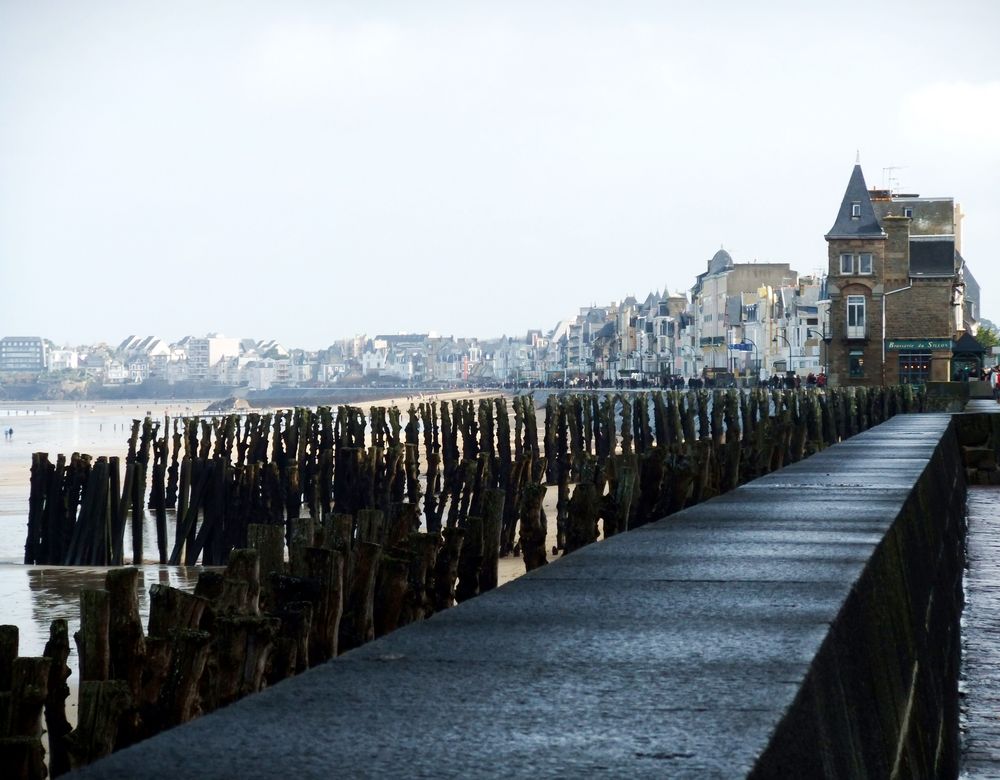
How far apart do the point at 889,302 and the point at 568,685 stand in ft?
230

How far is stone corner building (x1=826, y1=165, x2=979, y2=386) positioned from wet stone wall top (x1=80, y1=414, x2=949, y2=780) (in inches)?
2616

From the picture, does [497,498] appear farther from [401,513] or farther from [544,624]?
[544,624]

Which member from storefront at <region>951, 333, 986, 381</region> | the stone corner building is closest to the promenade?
storefront at <region>951, 333, 986, 381</region>

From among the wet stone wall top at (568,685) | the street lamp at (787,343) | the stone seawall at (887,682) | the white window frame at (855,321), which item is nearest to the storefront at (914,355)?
the white window frame at (855,321)

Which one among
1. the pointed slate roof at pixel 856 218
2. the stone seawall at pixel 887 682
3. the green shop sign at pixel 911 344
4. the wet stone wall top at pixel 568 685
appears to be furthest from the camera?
the pointed slate roof at pixel 856 218

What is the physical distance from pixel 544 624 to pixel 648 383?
365 ft

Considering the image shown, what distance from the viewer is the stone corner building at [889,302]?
69.3m

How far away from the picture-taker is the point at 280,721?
2252mm

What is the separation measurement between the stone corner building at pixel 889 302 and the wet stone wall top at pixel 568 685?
218 ft

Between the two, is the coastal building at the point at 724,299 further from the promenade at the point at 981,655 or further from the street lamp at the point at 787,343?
the promenade at the point at 981,655

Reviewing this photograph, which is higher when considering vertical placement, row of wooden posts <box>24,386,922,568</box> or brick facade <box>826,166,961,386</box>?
brick facade <box>826,166,961,386</box>

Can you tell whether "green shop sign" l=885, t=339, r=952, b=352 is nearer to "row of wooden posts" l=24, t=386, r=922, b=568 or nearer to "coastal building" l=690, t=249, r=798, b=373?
"row of wooden posts" l=24, t=386, r=922, b=568

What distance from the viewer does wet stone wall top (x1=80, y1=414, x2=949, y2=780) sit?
6.65 feet

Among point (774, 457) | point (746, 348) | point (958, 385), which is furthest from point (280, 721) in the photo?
point (746, 348)
